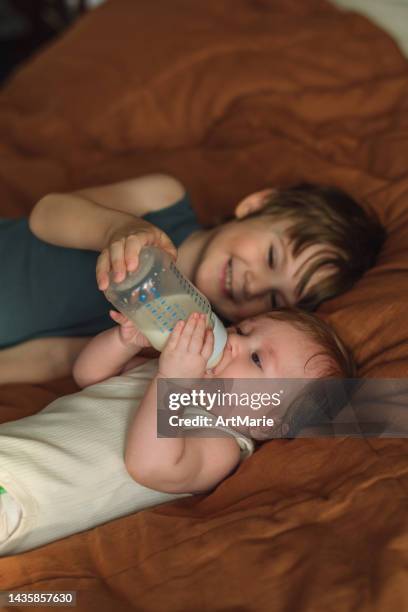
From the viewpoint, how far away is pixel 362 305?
4.19 feet

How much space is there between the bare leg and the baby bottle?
460 millimetres

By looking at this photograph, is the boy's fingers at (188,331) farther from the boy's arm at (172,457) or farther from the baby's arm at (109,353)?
the baby's arm at (109,353)

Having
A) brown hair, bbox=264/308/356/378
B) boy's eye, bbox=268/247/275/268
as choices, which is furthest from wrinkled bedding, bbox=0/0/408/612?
boy's eye, bbox=268/247/275/268

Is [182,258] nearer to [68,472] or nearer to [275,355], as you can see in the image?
[275,355]

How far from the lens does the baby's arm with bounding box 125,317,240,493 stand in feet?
3.27

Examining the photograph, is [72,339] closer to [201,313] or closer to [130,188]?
[130,188]

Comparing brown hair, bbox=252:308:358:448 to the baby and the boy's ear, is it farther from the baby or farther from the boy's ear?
the boy's ear

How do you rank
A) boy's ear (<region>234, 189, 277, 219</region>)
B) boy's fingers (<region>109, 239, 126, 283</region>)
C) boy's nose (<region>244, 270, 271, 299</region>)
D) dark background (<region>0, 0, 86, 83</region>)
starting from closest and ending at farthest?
boy's fingers (<region>109, 239, 126, 283</region>)
boy's nose (<region>244, 270, 271, 299</region>)
boy's ear (<region>234, 189, 277, 219</region>)
dark background (<region>0, 0, 86, 83</region>)

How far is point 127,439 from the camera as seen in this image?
110 centimetres

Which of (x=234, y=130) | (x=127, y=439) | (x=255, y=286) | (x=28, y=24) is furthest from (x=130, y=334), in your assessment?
(x=28, y=24)

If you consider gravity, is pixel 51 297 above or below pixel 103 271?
below

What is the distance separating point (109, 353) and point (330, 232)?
0.53 meters

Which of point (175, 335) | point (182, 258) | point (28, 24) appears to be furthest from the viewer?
point (28, 24)

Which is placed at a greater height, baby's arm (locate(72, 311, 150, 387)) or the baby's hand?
the baby's hand
